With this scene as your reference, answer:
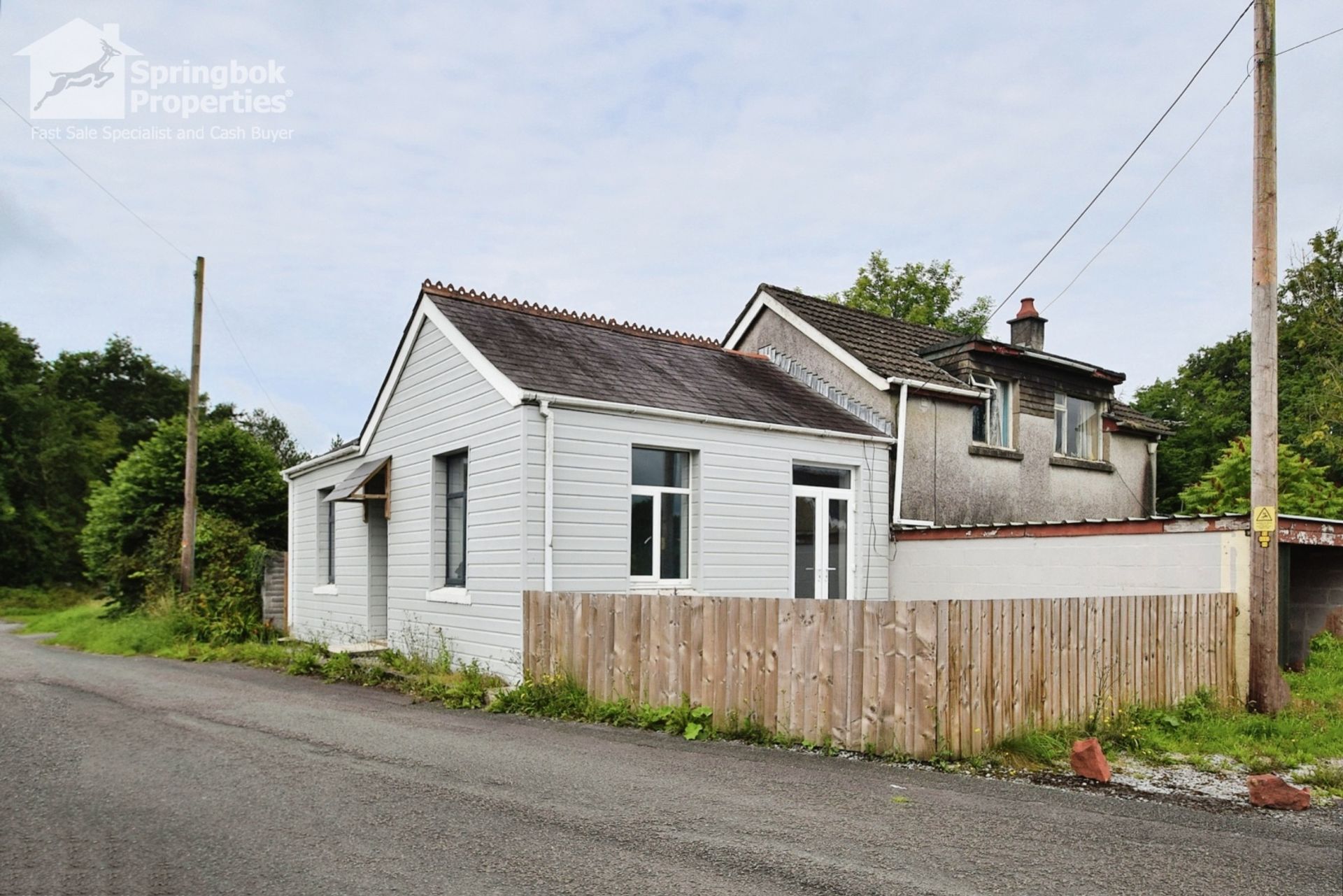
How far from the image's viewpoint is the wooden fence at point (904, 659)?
25.5 feet

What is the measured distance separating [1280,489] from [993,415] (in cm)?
685

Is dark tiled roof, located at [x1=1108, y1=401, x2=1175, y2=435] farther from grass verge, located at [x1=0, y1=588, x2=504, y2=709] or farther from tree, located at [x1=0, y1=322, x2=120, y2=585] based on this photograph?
tree, located at [x1=0, y1=322, x2=120, y2=585]

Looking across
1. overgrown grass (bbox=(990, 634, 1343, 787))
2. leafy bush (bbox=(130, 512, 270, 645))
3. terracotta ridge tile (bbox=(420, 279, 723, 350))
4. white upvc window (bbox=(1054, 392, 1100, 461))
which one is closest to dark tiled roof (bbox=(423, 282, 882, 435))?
terracotta ridge tile (bbox=(420, 279, 723, 350))

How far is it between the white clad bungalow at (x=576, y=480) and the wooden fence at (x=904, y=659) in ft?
6.34

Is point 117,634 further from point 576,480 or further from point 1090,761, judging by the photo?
point 1090,761

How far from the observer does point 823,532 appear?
1499cm

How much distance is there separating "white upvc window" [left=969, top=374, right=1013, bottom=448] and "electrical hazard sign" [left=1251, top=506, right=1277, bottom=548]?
7.45 metres

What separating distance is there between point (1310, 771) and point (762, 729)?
4314mm

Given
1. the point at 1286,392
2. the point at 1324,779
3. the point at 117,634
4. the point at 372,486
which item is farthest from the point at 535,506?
the point at 1286,392

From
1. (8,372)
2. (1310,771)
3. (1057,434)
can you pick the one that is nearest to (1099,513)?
(1057,434)

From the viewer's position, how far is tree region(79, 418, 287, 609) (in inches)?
890

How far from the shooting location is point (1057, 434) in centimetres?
1902

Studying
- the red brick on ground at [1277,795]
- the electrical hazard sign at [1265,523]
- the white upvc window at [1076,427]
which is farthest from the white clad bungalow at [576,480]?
the red brick on ground at [1277,795]

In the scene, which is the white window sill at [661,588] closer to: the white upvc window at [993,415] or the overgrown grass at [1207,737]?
the overgrown grass at [1207,737]
